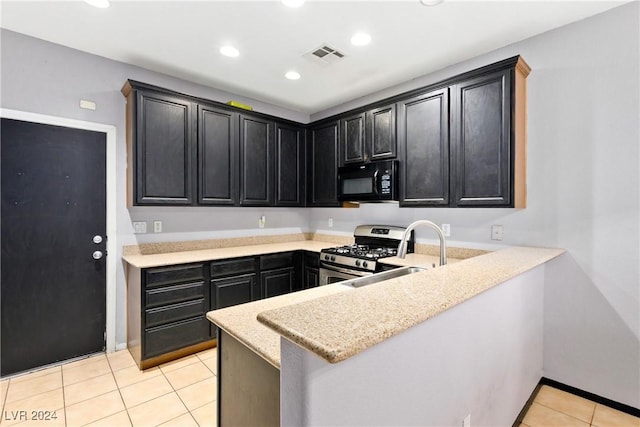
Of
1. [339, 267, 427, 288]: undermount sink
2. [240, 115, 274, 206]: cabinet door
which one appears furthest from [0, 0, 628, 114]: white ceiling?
[339, 267, 427, 288]: undermount sink

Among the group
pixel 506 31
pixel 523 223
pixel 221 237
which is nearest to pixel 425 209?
pixel 523 223

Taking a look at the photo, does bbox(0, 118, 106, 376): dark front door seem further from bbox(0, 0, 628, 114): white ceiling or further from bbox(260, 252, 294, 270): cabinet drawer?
bbox(260, 252, 294, 270): cabinet drawer

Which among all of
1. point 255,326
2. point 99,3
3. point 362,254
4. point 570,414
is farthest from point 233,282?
point 570,414

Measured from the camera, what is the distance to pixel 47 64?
2.60 m

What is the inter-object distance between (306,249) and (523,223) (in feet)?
7.04

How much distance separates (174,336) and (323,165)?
2411 mm

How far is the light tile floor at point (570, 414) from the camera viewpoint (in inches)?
77.9

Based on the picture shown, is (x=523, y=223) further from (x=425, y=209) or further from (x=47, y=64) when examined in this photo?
(x=47, y=64)

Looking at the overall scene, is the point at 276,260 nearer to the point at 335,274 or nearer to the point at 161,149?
the point at 335,274

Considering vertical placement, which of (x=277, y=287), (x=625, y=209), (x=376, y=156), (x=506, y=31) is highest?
(x=506, y=31)

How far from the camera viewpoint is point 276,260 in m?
3.47

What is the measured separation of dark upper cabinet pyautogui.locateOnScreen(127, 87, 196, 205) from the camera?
2785 mm

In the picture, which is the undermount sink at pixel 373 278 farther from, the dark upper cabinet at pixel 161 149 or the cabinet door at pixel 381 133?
the dark upper cabinet at pixel 161 149

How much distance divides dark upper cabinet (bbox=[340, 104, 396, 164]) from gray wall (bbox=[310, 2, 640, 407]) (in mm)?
1130
